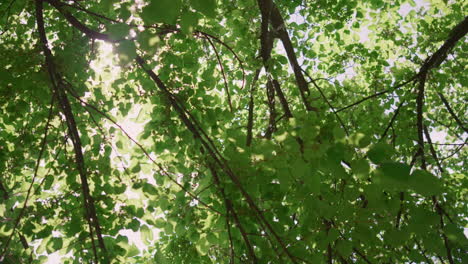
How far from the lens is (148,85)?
2.77 metres

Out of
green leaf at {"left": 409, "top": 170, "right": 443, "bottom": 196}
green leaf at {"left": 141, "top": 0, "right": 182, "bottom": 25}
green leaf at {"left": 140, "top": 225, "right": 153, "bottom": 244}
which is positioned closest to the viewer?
green leaf at {"left": 141, "top": 0, "right": 182, "bottom": 25}

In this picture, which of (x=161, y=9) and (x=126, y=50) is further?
(x=126, y=50)

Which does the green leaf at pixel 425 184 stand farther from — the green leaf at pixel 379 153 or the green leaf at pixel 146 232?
the green leaf at pixel 146 232

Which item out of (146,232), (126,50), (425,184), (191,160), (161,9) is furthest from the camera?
(191,160)

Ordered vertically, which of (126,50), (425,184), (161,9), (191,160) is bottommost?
(425,184)

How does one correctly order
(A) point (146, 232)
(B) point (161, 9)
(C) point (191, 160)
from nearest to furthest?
(B) point (161, 9)
(A) point (146, 232)
(C) point (191, 160)

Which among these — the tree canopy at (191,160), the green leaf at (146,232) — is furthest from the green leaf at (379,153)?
the green leaf at (146,232)

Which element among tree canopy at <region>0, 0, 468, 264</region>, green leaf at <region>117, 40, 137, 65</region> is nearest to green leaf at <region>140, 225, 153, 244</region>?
tree canopy at <region>0, 0, 468, 264</region>

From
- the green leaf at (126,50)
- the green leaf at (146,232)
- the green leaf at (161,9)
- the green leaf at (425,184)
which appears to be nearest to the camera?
the green leaf at (161,9)

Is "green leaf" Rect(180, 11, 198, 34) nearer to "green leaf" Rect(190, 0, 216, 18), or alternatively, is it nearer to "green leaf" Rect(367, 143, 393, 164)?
"green leaf" Rect(190, 0, 216, 18)

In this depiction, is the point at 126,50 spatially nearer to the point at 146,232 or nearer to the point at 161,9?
the point at 161,9

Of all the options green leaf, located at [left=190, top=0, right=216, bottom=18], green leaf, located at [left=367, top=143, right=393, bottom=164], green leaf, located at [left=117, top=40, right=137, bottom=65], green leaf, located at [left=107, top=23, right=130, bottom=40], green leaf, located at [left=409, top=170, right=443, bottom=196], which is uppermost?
green leaf, located at [left=107, top=23, right=130, bottom=40]

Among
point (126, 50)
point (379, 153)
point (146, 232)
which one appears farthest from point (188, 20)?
point (146, 232)

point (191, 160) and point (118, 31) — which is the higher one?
point (191, 160)
